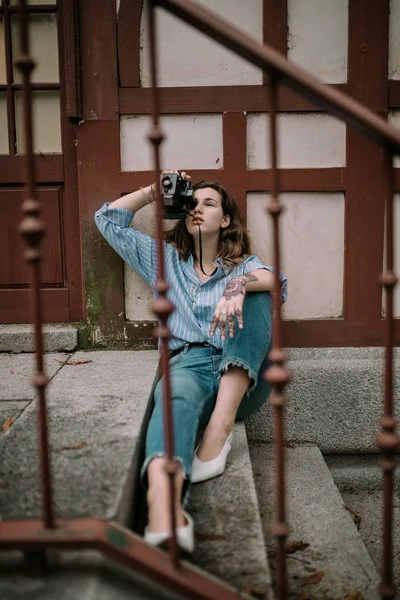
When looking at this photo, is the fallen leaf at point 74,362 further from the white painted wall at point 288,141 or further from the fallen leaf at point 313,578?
the fallen leaf at point 313,578

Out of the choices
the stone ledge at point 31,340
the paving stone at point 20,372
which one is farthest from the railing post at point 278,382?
the stone ledge at point 31,340

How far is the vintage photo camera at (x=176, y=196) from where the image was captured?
2389 mm

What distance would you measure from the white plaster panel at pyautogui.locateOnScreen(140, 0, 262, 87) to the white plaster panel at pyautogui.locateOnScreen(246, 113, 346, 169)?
264mm

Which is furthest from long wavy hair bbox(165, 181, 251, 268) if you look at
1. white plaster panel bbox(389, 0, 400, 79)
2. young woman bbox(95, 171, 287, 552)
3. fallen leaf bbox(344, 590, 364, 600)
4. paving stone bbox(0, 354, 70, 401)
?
fallen leaf bbox(344, 590, 364, 600)

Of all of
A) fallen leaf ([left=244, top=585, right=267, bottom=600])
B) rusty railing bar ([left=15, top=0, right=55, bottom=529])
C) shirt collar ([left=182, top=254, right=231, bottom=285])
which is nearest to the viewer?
rusty railing bar ([left=15, top=0, right=55, bottom=529])

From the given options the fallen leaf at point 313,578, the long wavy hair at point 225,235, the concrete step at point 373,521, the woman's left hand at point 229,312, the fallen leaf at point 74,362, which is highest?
the long wavy hair at point 225,235

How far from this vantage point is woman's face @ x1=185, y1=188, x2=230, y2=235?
2.53m

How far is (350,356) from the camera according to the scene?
2898mm

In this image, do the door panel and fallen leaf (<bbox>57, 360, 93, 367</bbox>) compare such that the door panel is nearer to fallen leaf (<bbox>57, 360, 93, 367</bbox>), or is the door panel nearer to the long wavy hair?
fallen leaf (<bbox>57, 360, 93, 367</bbox>)

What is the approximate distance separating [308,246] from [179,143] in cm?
95

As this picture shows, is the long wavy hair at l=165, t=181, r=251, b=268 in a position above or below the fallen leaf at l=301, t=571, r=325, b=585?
above

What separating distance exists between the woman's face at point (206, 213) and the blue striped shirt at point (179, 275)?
17cm

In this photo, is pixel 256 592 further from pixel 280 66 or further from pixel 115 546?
pixel 280 66

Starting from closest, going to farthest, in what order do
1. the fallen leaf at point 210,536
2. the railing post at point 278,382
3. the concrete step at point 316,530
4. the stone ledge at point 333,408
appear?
the railing post at point 278,382 → the fallen leaf at point 210,536 → the concrete step at point 316,530 → the stone ledge at point 333,408
